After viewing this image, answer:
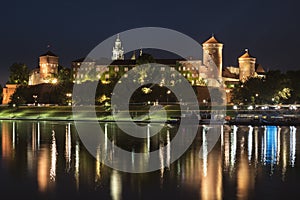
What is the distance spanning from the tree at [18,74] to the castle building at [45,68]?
694 centimetres

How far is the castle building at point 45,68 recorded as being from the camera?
9831cm

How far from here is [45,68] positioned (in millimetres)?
100250

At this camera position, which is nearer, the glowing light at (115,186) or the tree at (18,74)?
the glowing light at (115,186)

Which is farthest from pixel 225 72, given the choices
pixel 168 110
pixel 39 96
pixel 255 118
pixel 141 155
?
pixel 141 155

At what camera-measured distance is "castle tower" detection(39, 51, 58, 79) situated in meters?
99.7

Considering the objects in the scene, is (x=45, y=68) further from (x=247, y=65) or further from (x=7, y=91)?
(x=247, y=65)

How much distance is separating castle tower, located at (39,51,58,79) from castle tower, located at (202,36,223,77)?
2934 centimetres

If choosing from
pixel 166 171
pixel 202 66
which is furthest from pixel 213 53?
pixel 166 171

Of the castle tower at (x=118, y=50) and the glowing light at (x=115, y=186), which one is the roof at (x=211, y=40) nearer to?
the castle tower at (x=118, y=50)

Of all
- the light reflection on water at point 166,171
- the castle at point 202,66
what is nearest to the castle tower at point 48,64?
the castle at point 202,66

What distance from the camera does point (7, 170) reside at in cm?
1692

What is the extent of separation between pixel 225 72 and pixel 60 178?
8462cm

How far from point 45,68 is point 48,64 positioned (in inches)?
37.6

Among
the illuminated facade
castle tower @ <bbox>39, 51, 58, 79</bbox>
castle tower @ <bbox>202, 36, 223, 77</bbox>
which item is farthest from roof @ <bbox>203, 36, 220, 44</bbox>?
the illuminated facade
